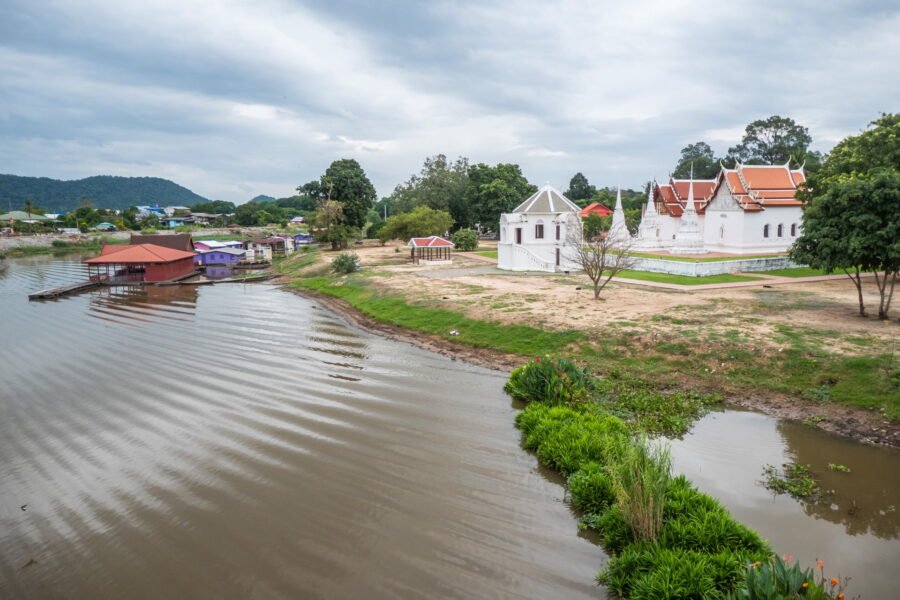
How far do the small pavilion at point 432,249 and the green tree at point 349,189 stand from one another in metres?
19.3

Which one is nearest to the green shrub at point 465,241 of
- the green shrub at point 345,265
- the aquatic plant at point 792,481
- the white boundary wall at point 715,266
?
the green shrub at point 345,265

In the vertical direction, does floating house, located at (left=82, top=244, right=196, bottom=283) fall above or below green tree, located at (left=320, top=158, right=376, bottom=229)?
below

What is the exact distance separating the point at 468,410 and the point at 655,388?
17.9ft

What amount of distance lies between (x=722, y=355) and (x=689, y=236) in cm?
3046

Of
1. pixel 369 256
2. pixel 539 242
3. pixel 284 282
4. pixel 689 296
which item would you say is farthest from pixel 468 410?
pixel 369 256

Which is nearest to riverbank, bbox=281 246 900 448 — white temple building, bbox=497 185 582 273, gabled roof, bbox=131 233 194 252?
white temple building, bbox=497 185 582 273

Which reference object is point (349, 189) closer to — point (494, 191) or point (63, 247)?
point (494, 191)

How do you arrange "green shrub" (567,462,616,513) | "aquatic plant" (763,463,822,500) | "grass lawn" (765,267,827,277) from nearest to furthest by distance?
"green shrub" (567,462,616,513), "aquatic plant" (763,463,822,500), "grass lawn" (765,267,827,277)

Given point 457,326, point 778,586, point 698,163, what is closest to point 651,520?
point 778,586

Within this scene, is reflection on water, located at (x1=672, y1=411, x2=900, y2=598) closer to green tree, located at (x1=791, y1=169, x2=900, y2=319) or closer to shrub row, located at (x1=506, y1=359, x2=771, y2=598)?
shrub row, located at (x1=506, y1=359, x2=771, y2=598)

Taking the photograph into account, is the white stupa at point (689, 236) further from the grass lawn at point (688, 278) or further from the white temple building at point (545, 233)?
the grass lawn at point (688, 278)

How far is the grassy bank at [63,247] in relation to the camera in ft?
240

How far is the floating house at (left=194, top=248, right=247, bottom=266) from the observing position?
55.8 metres

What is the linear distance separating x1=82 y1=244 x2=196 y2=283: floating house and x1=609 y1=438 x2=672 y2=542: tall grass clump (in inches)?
1765
